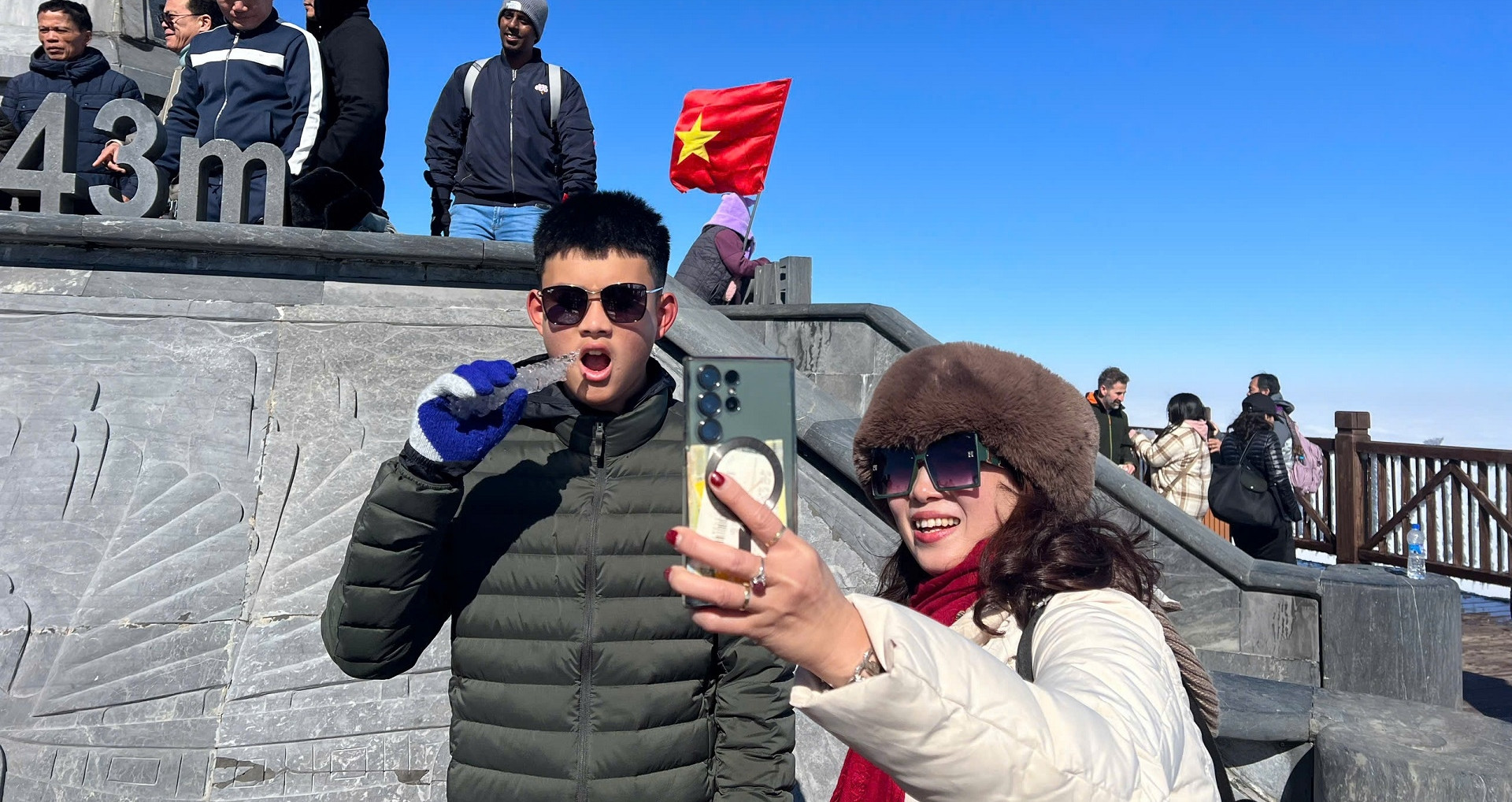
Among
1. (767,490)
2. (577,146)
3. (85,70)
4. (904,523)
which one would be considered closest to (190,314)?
(577,146)

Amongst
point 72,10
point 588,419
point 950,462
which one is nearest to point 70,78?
point 72,10

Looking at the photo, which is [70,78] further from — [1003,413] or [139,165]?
[1003,413]

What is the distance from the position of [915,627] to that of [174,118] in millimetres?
6250

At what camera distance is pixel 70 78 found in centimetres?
652

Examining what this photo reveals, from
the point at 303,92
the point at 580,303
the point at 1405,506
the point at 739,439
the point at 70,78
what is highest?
the point at 70,78

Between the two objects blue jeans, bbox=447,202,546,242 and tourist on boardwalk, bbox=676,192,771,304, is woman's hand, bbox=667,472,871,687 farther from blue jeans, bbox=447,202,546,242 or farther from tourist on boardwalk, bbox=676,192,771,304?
tourist on boardwalk, bbox=676,192,771,304

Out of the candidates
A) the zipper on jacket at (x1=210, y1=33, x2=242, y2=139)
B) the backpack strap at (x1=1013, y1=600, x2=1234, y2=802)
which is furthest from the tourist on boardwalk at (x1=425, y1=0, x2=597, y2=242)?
the backpack strap at (x1=1013, y1=600, x2=1234, y2=802)

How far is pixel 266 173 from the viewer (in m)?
5.25

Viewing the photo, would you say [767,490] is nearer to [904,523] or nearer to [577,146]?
[904,523]

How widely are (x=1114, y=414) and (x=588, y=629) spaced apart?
360 inches

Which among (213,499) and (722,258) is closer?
(213,499)

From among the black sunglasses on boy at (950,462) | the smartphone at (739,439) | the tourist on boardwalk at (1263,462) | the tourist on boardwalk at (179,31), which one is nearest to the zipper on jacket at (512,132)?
the tourist on boardwalk at (179,31)

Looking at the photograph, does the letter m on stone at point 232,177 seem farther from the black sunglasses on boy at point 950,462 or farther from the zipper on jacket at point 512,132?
the black sunglasses on boy at point 950,462

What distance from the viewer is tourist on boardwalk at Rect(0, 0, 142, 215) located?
6270 millimetres
